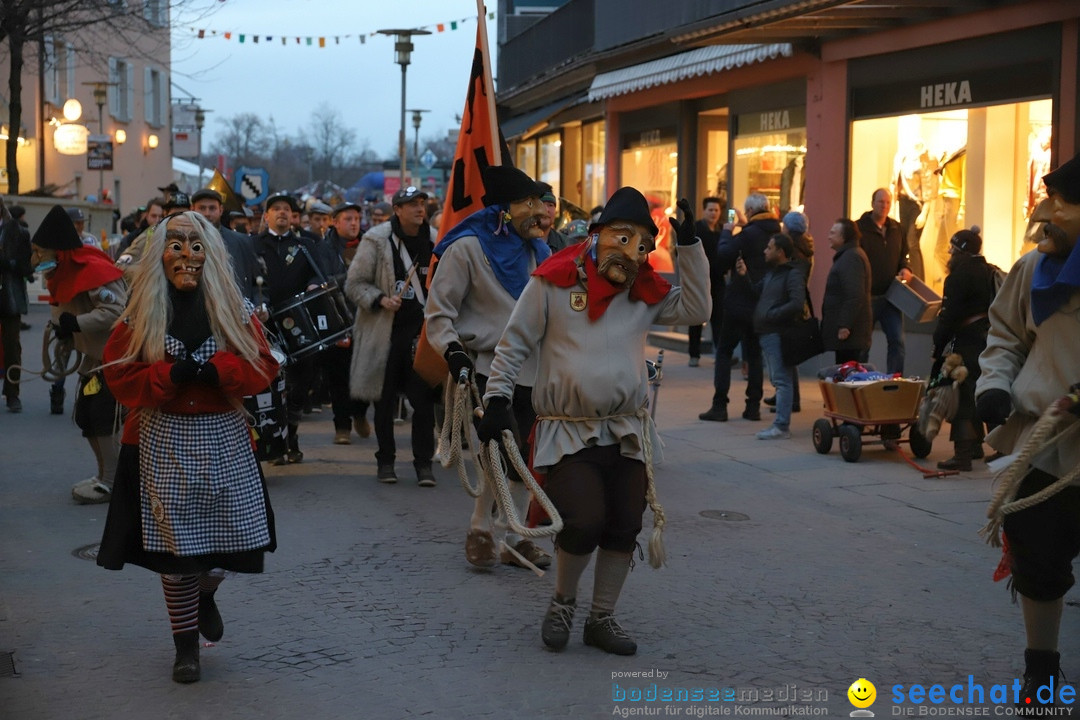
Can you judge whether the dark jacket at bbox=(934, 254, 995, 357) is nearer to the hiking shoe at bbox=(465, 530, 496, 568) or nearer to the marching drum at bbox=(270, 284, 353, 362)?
the hiking shoe at bbox=(465, 530, 496, 568)

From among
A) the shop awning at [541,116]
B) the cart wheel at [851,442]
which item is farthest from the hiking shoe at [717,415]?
the shop awning at [541,116]

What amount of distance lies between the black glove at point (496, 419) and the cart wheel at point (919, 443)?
18.0ft

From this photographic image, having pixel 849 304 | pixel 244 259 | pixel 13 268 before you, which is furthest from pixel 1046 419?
pixel 13 268

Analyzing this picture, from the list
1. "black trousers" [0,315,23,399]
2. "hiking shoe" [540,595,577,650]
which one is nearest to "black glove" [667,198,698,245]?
"hiking shoe" [540,595,577,650]

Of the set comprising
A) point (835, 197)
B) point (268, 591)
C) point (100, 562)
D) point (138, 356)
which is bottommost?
point (268, 591)

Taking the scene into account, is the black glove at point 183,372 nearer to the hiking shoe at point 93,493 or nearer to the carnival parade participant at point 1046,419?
the carnival parade participant at point 1046,419

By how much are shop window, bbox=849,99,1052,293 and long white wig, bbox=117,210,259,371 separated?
9347 mm

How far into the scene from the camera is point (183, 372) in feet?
16.3

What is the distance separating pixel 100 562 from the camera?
5086 millimetres

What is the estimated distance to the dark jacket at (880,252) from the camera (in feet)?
44.0

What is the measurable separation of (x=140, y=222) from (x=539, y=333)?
10916mm

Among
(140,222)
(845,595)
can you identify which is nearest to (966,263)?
(845,595)

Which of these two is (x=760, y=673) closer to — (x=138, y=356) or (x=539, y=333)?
(x=539, y=333)

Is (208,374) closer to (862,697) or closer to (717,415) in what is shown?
(862,697)
